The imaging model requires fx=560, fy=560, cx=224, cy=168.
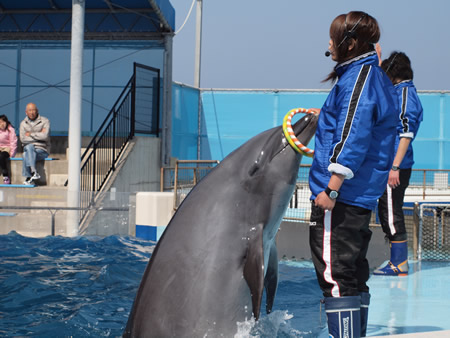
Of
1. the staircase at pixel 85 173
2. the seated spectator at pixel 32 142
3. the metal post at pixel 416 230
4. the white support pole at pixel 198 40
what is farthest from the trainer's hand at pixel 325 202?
the white support pole at pixel 198 40

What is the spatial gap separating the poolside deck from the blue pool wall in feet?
48.9

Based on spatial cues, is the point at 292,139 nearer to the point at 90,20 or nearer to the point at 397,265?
the point at 397,265

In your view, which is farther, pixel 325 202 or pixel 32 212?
pixel 32 212

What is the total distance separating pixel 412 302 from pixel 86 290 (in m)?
3.52

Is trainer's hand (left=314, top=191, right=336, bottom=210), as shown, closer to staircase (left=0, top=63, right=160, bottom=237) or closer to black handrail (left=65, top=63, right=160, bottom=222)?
staircase (left=0, top=63, right=160, bottom=237)

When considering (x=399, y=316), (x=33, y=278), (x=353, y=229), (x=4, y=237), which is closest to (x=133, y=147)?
(x=4, y=237)

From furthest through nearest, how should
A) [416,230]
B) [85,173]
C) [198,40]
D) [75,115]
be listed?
[198,40], [85,173], [75,115], [416,230]

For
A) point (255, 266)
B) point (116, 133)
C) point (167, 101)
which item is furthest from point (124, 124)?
point (255, 266)

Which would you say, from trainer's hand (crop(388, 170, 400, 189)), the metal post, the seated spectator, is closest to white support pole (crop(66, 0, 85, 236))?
the seated spectator

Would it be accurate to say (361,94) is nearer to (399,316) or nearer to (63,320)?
(399,316)

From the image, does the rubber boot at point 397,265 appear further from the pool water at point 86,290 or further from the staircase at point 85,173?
the staircase at point 85,173

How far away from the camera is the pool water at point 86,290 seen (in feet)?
15.6

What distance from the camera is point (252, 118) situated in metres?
21.8

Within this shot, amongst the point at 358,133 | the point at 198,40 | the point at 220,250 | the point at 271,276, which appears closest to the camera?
the point at 358,133
